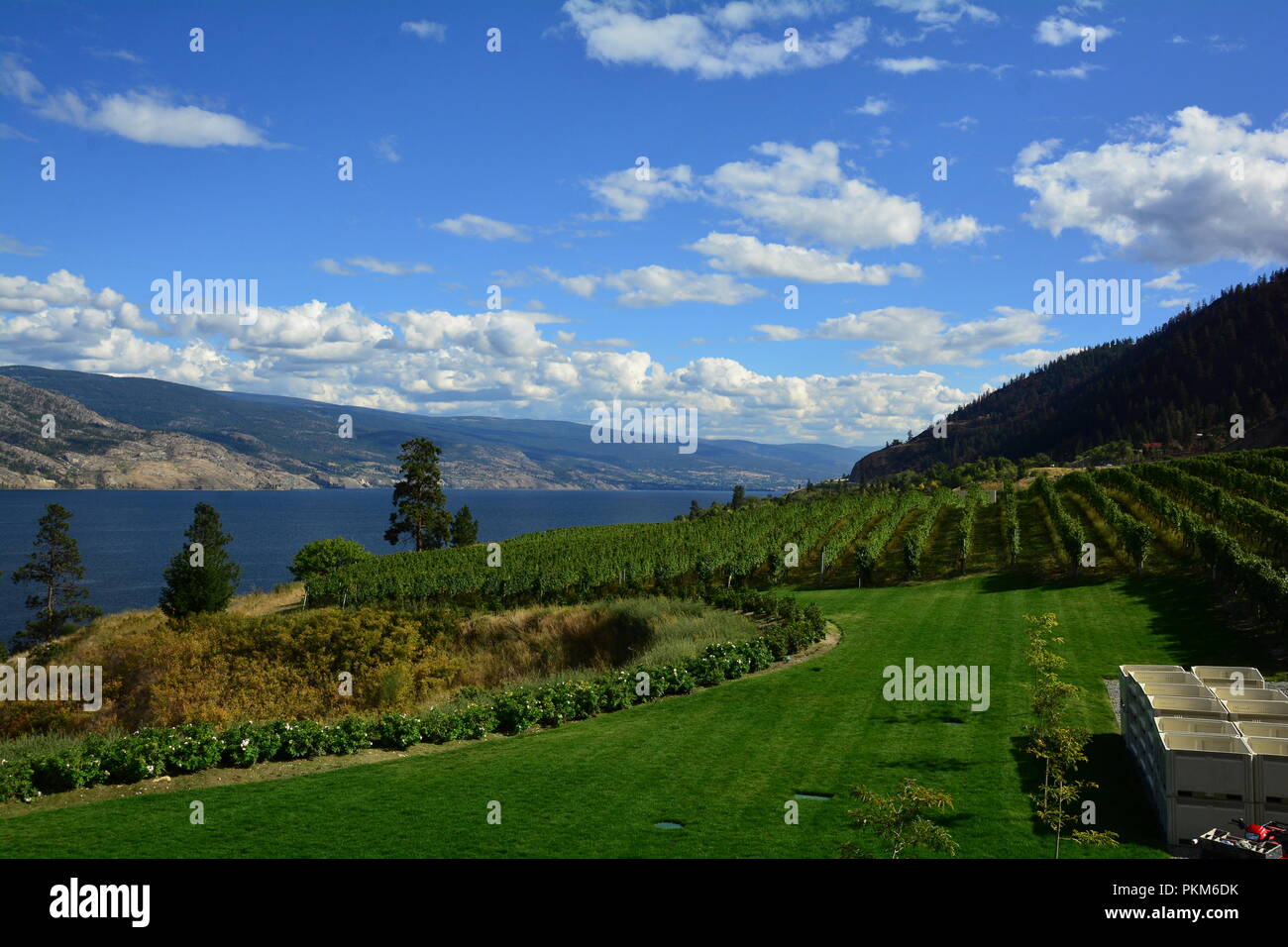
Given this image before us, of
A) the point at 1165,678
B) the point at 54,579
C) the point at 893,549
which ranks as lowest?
the point at 54,579

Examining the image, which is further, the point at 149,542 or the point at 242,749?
the point at 149,542

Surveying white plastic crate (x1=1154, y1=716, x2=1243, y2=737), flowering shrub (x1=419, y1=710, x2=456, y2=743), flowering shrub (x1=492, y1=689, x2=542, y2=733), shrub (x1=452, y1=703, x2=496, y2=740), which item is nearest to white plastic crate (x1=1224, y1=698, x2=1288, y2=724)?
white plastic crate (x1=1154, y1=716, x2=1243, y2=737)

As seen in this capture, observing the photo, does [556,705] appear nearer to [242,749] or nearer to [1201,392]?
[242,749]

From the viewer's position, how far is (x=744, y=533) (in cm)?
5528

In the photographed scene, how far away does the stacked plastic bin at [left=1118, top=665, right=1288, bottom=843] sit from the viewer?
1067 cm

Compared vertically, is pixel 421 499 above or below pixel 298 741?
above

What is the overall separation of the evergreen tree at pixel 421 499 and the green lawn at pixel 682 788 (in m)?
52.7

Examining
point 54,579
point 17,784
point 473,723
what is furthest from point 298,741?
point 54,579

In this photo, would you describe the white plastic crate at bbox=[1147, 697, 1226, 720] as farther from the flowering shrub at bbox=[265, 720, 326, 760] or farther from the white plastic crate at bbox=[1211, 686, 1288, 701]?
the flowering shrub at bbox=[265, 720, 326, 760]

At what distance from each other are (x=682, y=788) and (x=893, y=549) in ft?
126

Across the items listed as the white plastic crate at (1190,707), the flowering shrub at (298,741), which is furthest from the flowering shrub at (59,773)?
the white plastic crate at (1190,707)

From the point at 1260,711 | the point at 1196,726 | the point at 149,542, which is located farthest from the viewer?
the point at 149,542

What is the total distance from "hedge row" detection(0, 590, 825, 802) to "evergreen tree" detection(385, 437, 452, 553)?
4966 cm

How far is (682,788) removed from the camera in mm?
14039
